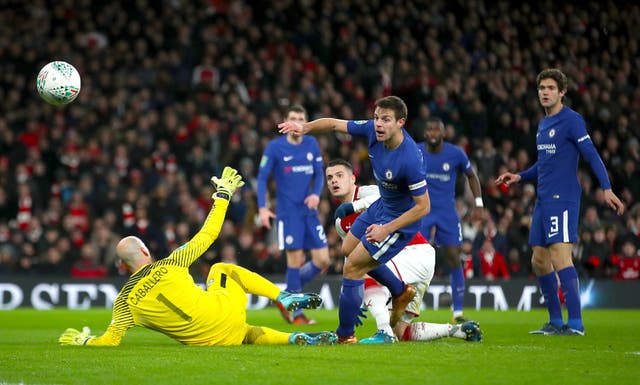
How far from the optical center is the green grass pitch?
6.26m

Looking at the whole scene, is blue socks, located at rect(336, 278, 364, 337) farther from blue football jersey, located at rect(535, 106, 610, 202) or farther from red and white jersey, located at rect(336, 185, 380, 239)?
blue football jersey, located at rect(535, 106, 610, 202)

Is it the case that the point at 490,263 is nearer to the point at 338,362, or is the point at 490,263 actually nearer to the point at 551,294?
the point at 551,294

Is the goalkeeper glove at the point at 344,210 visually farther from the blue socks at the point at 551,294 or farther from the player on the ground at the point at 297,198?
the player on the ground at the point at 297,198

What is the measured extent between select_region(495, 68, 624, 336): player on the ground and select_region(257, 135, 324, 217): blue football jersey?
139 inches

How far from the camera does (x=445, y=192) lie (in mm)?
12680

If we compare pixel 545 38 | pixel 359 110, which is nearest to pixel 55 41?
pixel 359 110

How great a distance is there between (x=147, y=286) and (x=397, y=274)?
2284 mm

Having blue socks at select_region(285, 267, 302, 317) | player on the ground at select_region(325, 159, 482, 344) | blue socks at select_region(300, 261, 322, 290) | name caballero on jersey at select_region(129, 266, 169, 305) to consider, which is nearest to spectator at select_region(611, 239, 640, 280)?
blue socks at select_region(300, 261, 322, 290)

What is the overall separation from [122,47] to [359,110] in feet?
16.6

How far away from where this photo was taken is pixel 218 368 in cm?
670

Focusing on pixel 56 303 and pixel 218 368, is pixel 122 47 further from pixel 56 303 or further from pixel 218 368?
pixel 218 368

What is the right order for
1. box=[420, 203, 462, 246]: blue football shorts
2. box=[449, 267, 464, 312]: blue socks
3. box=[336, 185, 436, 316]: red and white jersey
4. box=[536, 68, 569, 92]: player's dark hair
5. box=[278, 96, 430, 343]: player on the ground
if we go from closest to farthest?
box=[278, 96, 430, 343]: player on the ground → box=[336, 185, 436, 316]: red and white jersey → box=[536, 68, 569, 92]: player's dark hair → box=[449, 267, 464, 312]: blue socks → box=[420, 203, 462, 246]: blue football shorts

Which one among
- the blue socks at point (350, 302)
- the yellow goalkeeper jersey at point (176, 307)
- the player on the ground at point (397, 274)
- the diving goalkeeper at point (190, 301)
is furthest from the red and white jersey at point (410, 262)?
the yellow goalkeeper jersey at point (176, 307)

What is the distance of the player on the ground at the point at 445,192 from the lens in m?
12.5
